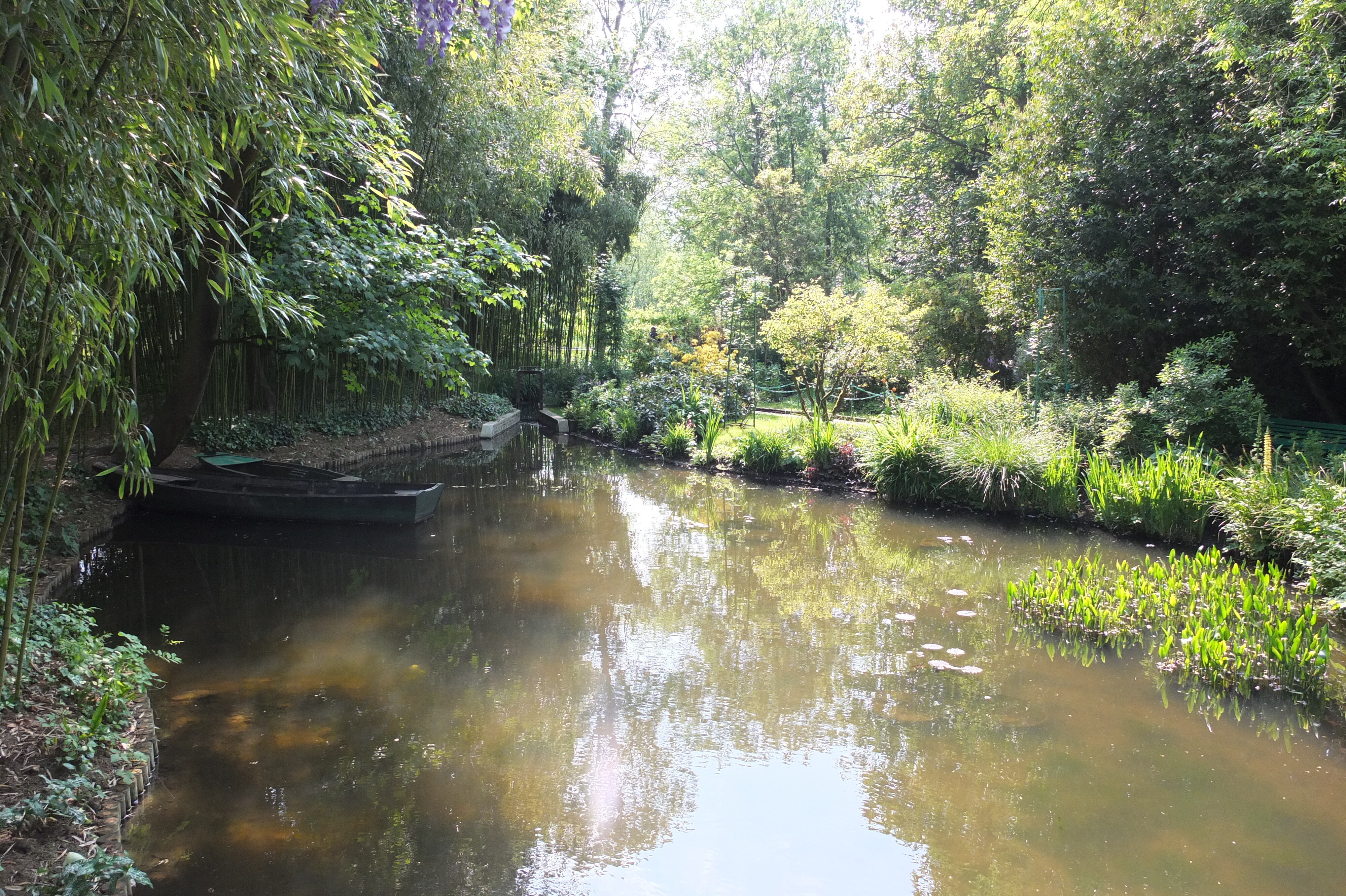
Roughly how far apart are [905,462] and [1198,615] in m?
3.80

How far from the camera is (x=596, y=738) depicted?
3.55 metres

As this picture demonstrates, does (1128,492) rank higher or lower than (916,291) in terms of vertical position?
lower

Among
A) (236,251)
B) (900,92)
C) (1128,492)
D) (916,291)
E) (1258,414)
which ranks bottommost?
(1128,492)

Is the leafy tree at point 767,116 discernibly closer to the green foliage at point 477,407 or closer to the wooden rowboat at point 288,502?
the green foliage at point 477,407

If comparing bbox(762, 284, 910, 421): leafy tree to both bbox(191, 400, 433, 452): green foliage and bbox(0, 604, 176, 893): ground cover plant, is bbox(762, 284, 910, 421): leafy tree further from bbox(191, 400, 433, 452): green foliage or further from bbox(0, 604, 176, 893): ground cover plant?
bbox(0, 604, 176, 893): ground cover plant

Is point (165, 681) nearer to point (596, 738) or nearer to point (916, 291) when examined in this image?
point (596, 738)

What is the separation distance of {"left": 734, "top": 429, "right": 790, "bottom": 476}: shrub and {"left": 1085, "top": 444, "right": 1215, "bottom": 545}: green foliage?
11.6 ft

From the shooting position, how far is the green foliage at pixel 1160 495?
6.46m

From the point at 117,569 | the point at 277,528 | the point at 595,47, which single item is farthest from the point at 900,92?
the point at 117,569

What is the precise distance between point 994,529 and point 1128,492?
45.9 inches

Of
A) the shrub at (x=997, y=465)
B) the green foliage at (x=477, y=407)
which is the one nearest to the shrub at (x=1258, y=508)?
the shrub at (x=997, y=465)

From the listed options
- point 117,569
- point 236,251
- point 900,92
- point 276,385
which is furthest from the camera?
point 900,92

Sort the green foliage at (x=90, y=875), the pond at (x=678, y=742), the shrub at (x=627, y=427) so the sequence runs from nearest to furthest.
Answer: the green foliage at (x=90, y=875)
the pond at (x=678, y=742)
the shrub at (x=627, y=427)

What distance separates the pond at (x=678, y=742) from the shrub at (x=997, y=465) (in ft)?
4.78
